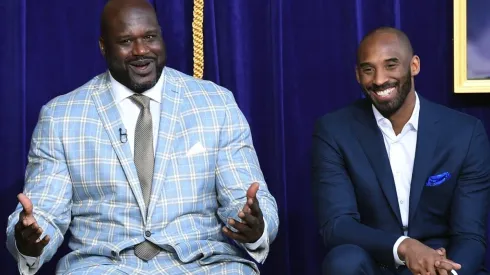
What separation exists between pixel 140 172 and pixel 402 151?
79 cm

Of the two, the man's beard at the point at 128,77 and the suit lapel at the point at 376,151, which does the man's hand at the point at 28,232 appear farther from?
the suit lapel at the point at 376,151

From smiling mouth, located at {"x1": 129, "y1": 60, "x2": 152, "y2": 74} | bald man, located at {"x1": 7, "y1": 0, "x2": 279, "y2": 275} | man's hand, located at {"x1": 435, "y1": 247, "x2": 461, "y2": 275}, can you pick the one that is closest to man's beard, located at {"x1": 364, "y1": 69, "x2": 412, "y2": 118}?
bald man, located at {"x1": 7, "y1": 0, "x2": 279, "y2": 275}

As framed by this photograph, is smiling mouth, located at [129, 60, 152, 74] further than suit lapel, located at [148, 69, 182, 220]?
Yes

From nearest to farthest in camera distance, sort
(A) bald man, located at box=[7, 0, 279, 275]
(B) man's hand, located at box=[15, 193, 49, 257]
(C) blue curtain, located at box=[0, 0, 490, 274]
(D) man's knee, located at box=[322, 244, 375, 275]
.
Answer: (B) man's hand, located at box=[15, 193, 49, 257], (D) man's knee, located at box=[322, 244, 375, 275], (A) bald man, located at box=[7, 0, 279, 275], (C) blue curtain, located at box=[0, 0, 490, 274]

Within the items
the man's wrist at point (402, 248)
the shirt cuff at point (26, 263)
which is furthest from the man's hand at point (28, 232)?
the man's wrist at point (402, 248)

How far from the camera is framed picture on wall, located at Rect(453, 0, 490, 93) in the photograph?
3.01 meters

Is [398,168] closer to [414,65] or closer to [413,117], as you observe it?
[413,117]

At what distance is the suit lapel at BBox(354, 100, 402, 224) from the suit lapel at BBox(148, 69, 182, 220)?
56 centimetres

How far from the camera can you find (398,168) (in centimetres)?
265

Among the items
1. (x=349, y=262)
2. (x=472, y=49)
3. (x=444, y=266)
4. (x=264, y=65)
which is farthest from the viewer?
(x=264, y=65)

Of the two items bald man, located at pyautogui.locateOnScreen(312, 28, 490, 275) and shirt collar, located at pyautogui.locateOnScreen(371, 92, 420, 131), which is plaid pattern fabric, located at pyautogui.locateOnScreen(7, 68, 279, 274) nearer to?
bald man, located at pyautogui.locateOnScreen(312, 28, 490, 275)

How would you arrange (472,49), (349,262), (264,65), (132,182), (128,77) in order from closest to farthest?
(349,262)
(132,182)
(128,77)
(472,49)
(264,65)

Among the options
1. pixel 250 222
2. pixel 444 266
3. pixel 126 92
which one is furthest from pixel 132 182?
pixel 444 266

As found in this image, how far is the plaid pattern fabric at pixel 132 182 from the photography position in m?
2.50
